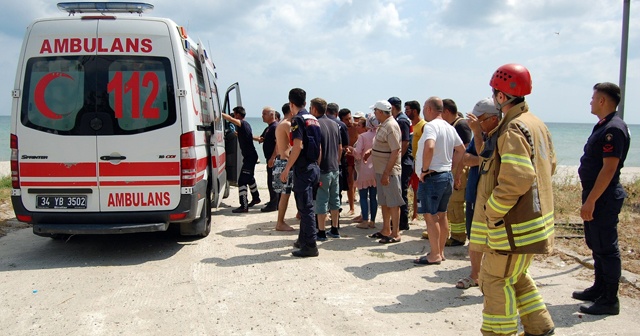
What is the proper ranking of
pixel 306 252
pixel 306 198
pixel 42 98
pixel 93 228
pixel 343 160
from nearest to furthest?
pixel 93 228 < pixel 42 98 < pixel 306 198 < pixel 306 252 < pixel 343 160

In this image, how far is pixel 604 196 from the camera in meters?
4.48

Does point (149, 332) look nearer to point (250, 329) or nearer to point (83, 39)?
point (250, 329)

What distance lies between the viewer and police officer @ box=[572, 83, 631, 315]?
4375 millimetres

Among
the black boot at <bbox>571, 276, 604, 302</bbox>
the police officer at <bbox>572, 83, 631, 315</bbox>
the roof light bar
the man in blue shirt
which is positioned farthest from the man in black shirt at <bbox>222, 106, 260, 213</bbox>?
the police officer at <bbox>572, 83, 631, 315</bbox>

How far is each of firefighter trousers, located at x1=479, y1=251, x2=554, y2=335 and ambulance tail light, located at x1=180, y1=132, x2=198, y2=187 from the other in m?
3.65

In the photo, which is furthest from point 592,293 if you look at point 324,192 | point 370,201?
point 370,201

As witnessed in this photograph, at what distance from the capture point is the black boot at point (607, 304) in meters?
4.46

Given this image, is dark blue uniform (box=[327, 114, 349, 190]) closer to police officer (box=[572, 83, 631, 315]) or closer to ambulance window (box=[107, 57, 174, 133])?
ambulance window (box=[107, 57, 174, 133])

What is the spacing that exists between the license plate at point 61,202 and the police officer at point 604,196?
5.08 metres

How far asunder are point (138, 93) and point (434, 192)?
11.4 feet

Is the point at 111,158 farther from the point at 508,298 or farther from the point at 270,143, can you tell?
the point at 508,298

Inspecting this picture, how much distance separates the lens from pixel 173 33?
242 inches

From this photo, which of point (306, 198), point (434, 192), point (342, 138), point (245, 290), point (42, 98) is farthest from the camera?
point (342, 138)

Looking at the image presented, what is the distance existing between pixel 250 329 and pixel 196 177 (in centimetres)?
258
